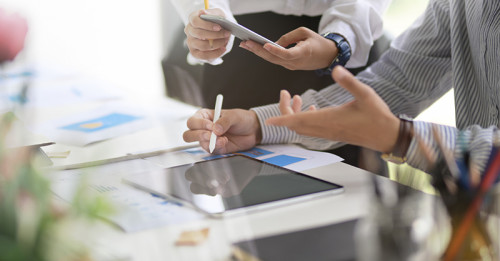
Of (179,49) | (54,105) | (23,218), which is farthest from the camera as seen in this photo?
(179,49)

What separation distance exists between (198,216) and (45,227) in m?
0.32

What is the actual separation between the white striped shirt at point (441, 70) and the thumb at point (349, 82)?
15.1 inches

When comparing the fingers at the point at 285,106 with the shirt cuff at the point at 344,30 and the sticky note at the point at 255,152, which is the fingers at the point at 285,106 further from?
→ the shirt cuff at the point at 344,30

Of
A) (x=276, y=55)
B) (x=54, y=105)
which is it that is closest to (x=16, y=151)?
(x=276, y=55)

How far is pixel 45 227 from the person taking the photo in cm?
36

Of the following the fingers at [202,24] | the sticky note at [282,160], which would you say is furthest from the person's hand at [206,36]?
the sticky note at [282,160]

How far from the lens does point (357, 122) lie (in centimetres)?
70

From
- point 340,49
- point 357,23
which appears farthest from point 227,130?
point 357,23

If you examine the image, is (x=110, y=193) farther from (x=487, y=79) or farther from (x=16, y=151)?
(x=487, y=79)

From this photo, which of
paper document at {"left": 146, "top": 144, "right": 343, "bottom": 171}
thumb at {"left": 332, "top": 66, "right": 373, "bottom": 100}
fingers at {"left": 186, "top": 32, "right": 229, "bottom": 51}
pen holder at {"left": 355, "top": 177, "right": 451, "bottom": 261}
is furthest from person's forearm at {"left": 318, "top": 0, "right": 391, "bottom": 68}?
pen holder at {"left": 355, "top": 177, "right": 451, "bottom": 261}

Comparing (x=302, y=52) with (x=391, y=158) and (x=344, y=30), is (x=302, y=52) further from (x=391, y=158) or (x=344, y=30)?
(x=391, y=158)

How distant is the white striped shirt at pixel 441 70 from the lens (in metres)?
1.04

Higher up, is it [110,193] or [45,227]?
[45,227]

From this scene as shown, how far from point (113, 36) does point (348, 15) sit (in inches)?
73.4
